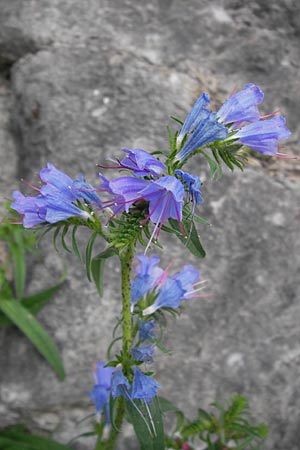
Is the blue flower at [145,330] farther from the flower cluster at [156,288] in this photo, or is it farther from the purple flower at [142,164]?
the purple flower at [142,164]

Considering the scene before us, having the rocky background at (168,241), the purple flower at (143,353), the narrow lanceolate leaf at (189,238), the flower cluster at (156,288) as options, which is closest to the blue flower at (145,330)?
the flower cluster at (156,288)

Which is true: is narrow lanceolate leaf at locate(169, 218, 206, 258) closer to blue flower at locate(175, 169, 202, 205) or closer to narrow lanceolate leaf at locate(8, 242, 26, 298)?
blue flower at locate(175, 169, 202, 205)

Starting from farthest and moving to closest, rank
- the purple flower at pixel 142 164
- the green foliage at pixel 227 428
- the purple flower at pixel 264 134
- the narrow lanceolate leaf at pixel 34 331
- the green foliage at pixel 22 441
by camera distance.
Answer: the narrow lanceolate leaf at pixel 34 331 → the green foliage at pixel 22 441 → the green foliage at pixel 227 428 → the purple flower at pixel 264 134 → the purple flower at pixel 142 164

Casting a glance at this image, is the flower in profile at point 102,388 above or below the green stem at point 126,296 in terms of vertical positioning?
below

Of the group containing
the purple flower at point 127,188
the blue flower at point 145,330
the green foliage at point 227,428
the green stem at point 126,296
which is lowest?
the green foliage at point 227,428

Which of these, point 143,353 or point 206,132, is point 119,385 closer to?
point 143,353

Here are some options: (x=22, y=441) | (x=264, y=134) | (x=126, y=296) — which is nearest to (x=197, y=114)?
(x=264, y=134)
